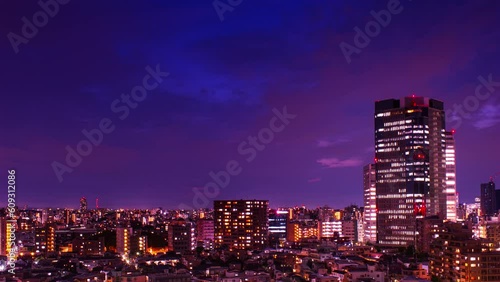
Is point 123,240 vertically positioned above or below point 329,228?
above

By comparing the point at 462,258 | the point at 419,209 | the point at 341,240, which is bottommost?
the point at 341,240

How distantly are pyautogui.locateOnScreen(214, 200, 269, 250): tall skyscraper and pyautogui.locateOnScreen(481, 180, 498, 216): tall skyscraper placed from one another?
32603mm

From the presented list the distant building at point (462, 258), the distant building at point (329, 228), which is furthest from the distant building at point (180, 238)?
the distant building at point (462, 258)

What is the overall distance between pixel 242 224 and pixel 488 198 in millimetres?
35304

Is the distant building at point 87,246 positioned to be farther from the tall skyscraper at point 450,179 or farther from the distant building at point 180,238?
the tall skyscraper at point 450,179

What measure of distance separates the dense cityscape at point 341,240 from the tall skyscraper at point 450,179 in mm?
71

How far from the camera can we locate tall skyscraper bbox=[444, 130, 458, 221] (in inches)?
1628

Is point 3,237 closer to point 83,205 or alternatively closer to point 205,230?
point 205,230

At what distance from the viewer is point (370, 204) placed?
46781 millimetres

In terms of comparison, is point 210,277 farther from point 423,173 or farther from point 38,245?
point 38,245

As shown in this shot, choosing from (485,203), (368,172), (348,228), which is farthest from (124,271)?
(485,203)

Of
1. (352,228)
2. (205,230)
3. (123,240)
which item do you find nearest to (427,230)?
(123,240)

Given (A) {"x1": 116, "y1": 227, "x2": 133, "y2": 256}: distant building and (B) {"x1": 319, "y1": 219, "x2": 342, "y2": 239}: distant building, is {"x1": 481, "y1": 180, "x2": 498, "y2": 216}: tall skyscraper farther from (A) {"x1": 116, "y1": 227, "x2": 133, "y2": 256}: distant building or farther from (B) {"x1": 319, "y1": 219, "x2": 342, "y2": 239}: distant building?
(A) {"x1": 116, "y1": 227, "x2": 133, "y2": 256}: distant building

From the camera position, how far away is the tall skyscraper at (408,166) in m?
39.9
